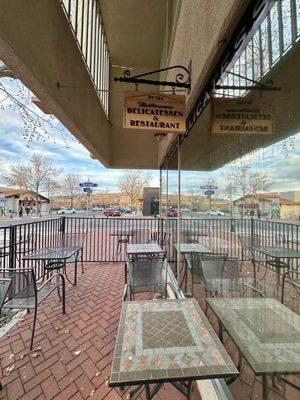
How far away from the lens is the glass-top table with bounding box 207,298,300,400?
1237 mm

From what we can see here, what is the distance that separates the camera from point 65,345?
2.62 metres

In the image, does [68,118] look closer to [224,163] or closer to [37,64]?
[37,64]

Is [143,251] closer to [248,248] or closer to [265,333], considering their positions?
[248,248]

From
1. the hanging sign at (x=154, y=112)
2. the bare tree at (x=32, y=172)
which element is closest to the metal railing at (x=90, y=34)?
the hanging sign at (x=154, y=112)

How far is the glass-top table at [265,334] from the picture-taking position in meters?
1.24

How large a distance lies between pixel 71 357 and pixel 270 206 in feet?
8.40

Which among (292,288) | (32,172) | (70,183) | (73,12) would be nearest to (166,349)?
(292,288)

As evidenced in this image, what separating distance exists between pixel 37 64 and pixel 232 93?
71.8 inches

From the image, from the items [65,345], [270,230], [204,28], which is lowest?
[65,345]

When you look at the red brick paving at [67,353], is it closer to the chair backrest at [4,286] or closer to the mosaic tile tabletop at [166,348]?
the chair backrest at [4,286]

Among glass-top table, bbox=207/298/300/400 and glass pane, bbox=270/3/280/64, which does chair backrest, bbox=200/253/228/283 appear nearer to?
glass-top table, bbox=207/298/300/400

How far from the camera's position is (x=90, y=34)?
4.54m

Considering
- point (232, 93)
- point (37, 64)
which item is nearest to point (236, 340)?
point (232, 93)

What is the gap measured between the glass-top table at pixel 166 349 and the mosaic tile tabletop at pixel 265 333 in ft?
0.91
